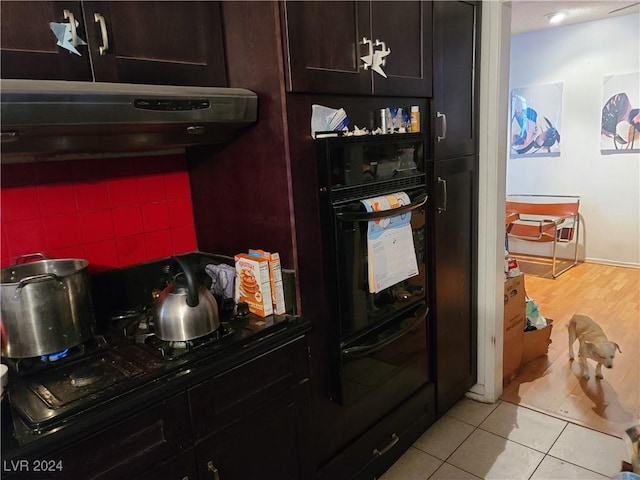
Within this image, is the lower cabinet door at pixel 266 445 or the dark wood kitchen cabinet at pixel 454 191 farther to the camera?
the dark wood kitchen cabinet at pixel 454 191

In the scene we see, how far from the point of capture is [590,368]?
2775 millimetres

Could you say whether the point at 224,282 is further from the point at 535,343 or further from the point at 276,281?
the point at 535,343

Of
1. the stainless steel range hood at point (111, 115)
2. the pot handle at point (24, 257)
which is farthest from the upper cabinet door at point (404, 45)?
the pot handle at point (24, 257)

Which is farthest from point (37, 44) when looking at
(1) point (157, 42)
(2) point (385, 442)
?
(2) point (385, 442)

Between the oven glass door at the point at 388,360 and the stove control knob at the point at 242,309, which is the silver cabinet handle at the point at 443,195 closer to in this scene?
the oven glass door at the point at 388,360

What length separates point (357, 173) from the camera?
162 centimetres

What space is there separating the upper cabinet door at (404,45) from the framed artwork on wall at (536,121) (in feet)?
11.3

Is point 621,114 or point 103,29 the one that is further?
point 621,114

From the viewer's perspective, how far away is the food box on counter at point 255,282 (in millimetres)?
1481

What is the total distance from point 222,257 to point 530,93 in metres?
4.33

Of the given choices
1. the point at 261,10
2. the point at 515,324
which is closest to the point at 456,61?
the point at 261,10

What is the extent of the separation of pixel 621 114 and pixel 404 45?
360 centimetres

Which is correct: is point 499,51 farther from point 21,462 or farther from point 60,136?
point 21,462

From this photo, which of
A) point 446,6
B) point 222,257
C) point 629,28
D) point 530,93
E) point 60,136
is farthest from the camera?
point 530,93
